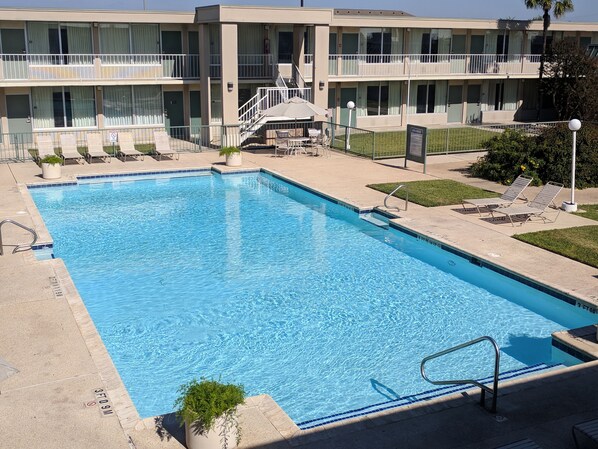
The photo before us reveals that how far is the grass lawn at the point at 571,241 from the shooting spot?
Answer: 50.5 feet

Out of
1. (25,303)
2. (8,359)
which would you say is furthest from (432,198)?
(8,359)

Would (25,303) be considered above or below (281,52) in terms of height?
below

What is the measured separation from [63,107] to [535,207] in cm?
2084

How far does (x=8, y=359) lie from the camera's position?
33.9 feet

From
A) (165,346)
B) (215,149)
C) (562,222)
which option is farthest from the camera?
(215,149)

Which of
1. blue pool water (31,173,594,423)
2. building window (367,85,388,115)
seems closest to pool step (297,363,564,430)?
blue pool water (31,173,594,423)

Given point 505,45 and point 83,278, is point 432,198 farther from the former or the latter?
point 505,45

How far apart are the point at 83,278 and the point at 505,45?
31.6 metres

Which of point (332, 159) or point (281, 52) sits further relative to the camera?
point (281, 52)

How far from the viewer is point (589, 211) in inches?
767

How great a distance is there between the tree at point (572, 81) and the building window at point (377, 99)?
8557 mm

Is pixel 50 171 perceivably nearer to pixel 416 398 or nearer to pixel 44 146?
pixel 44 146

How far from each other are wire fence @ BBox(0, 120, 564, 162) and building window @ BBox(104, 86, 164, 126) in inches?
29.0

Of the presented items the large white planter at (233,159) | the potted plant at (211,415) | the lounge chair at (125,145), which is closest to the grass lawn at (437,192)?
the large white planter at (233,159)
